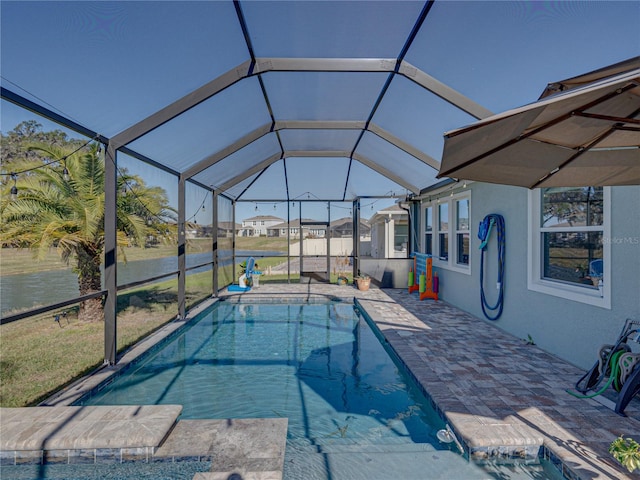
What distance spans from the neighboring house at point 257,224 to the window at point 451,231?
5.31 metres

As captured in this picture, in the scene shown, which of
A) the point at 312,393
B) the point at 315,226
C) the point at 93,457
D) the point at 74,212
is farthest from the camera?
the point at 315,226

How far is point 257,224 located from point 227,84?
8437 mm

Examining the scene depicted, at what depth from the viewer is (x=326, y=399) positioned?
380 cm

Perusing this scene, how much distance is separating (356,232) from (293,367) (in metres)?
6.14

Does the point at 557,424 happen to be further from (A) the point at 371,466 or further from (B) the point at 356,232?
(B) the point at 356,232

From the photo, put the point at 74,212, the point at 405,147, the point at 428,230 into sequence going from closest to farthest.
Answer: the point at 74,212, the point at 405,147, the point at 428,230

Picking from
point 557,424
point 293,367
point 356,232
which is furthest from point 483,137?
point 356,232

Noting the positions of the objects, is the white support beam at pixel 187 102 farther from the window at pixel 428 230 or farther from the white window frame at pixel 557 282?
the window at pixel 428 230

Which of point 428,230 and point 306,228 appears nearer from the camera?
point 428,230

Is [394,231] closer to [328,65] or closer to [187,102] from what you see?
[328,65]

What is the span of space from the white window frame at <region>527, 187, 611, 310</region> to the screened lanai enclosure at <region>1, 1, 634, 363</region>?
142 cm

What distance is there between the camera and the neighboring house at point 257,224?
11.9 metres

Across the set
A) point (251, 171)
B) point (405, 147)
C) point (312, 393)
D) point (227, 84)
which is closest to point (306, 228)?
point (251, 171)

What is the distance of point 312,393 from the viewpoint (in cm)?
395
